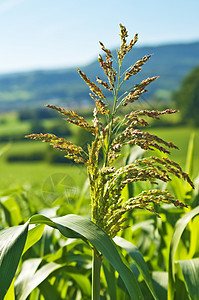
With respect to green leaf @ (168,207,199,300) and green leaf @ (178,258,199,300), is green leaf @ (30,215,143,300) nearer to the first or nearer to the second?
green leaf @ (168,207,199,300)

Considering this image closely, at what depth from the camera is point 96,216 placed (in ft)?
2.99

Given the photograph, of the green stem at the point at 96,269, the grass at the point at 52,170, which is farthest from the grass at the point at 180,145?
the green stem at the point at 96,269

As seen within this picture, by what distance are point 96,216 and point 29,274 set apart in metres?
0.73

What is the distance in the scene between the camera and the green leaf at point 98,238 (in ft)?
2.71

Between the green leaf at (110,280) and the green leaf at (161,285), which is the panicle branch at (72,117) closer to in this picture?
the green leaf at (110,280)

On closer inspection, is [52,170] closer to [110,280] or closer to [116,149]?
[110,280]

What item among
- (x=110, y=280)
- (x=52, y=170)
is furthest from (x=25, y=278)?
(x=52, y=170)

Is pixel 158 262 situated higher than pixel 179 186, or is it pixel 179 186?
pixel 179 186

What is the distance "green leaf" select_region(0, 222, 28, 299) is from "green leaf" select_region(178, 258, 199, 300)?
706 mm

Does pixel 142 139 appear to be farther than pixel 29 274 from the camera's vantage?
No

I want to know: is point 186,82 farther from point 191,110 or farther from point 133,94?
→ point 133,94

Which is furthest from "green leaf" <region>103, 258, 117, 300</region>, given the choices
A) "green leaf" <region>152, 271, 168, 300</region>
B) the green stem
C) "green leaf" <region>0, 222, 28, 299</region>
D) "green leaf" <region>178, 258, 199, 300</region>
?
"green leaf" <region>0, 222, 28, 299</region>

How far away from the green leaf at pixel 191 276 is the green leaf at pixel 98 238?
1.30 feet

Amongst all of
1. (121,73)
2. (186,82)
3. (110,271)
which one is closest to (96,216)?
(121,73)
